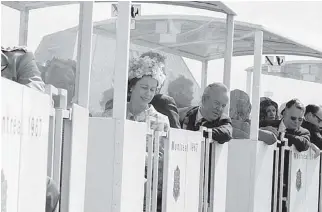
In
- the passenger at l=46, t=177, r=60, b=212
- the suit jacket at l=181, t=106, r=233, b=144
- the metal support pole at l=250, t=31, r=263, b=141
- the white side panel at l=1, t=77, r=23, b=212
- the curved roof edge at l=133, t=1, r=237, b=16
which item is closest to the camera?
the white side panel at l=1, t=77, r=23, b=212

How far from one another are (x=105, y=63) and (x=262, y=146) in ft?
10.1

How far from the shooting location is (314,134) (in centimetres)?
1059

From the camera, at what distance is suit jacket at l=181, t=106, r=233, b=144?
7746mm

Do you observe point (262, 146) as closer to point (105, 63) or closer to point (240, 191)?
point (240, 191)

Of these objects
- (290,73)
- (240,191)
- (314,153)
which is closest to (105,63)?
(240,191)

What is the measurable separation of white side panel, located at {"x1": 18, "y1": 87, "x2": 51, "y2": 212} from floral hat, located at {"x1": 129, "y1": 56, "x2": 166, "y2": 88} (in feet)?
8.80

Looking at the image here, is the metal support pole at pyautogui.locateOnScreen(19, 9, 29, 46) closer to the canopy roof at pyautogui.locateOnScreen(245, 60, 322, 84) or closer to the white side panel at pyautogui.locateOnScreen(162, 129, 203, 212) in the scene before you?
the white side panel at pyautogui.locateOnScreen(162, 129, 203, 212)

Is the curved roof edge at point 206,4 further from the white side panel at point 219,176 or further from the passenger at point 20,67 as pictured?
A: the passenger at point 20,67

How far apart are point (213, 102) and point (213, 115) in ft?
0.36

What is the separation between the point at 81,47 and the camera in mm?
5070

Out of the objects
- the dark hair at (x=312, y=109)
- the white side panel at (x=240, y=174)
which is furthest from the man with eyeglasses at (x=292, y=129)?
the dark hair at (x=312, y=109)

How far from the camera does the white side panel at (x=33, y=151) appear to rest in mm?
3346

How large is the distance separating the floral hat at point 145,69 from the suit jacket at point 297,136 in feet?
10.8

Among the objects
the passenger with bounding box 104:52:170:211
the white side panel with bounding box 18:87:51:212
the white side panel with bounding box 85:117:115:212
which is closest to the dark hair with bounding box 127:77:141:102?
the passenger with bounding box 104:52:170:211
